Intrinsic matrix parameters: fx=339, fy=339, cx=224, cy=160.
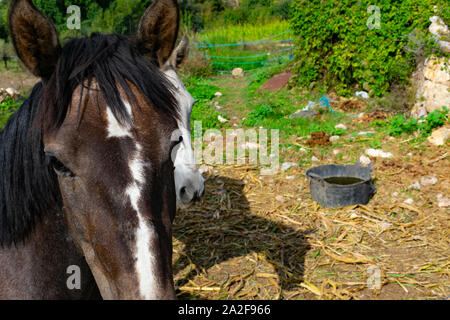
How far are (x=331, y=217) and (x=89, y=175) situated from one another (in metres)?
3.71

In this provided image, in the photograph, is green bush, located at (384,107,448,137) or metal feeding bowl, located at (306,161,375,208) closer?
metal feeding bowl, located at (306,161,375,208)

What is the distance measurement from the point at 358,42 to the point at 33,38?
793 cm

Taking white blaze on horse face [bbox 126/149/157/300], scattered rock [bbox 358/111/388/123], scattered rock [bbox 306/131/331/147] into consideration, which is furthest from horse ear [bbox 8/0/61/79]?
scattered rock [bbox 358/111/388/123]

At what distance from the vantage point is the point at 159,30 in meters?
1.55

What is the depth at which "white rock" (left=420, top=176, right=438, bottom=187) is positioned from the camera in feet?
15.6

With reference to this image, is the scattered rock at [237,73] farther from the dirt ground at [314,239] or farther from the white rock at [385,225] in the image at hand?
the white rock at [385,225]

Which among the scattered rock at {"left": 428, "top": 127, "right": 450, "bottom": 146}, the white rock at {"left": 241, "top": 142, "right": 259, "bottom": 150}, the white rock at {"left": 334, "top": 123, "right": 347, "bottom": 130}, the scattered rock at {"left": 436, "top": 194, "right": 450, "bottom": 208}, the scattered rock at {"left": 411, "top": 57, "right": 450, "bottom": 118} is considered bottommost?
the scattered rock at {"left": 436, "top": 194, "right": 450, "bottom": 208}

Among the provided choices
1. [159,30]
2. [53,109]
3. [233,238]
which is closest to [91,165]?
[53,109]

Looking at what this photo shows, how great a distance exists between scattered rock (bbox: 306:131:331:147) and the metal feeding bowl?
1322mm

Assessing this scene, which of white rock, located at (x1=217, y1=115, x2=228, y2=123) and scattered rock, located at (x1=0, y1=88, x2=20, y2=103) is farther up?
scattered rock, located at (x1=0, y1=88, x2=20, y2=103)

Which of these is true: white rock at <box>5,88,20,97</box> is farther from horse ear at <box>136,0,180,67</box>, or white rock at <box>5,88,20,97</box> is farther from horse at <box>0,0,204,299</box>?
horse ear at <box>136,0,180,67</box>

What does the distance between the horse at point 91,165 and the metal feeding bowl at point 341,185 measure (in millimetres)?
3405

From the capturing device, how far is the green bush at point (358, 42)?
22.3 ft

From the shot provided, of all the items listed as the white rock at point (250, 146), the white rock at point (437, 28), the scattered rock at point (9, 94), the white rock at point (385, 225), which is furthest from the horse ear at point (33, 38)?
the scattered rock at point (9, 94)
